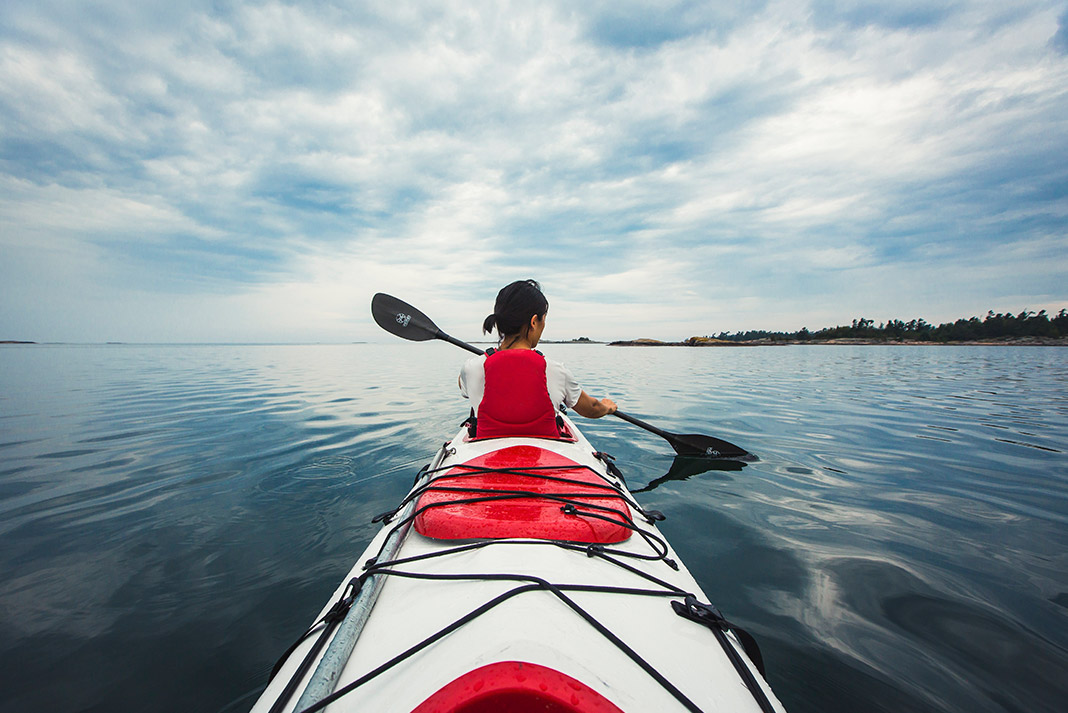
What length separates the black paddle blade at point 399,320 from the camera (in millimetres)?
5688

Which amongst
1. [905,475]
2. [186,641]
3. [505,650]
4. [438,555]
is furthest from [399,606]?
[905,475]

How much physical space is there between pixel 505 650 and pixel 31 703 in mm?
2674

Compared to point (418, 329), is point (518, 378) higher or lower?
lower

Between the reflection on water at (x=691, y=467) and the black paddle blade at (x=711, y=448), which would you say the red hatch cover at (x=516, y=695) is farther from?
the black paddle blade at (x=711, y=448)

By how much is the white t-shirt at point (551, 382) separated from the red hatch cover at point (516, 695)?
2200mm

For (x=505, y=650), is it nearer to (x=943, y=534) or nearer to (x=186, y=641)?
(x=186, y=641)

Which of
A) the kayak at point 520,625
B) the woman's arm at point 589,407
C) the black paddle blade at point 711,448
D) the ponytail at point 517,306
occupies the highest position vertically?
the ponytail at point 517,306

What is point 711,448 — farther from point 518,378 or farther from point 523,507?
point 523,507

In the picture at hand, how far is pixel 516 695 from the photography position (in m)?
0.90

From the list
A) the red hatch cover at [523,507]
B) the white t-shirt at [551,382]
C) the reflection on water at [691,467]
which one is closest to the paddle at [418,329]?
the reflection on water at [691,467]

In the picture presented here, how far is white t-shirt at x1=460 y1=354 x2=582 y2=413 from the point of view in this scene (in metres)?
3.14

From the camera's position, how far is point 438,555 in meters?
1.68

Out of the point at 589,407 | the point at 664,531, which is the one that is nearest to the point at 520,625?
the point at 589,407

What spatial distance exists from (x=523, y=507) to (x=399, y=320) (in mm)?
4405
